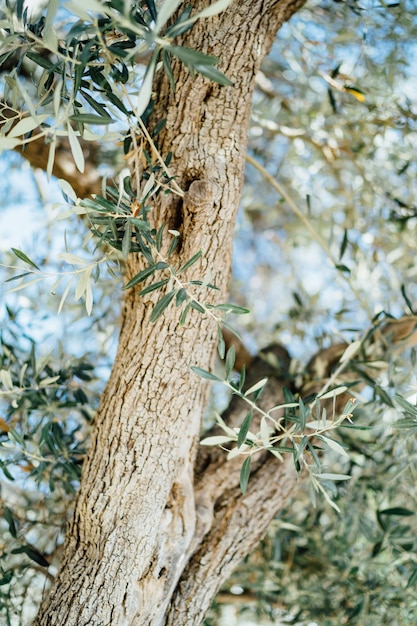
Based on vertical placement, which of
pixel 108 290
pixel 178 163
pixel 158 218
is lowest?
pixel 108 290

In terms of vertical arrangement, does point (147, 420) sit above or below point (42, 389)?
above

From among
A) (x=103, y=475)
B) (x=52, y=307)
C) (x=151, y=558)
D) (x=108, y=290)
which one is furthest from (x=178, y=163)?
(x=52, y=307)

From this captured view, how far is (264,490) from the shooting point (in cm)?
155

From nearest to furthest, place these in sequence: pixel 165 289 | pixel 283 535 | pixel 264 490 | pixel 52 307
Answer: pixel 165 289, pixel 264 490, pixel 283 535, pixel 52 307

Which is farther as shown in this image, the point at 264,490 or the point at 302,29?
the point at 302,29

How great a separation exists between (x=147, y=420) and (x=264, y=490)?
0.51m

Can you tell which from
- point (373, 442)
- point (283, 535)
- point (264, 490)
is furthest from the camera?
point (283, 535)

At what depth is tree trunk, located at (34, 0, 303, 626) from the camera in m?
1.18

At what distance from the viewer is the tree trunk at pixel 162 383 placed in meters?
1.18

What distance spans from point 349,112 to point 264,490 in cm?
158

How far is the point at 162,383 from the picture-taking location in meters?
1.20

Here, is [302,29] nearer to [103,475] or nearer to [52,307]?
[52,307]

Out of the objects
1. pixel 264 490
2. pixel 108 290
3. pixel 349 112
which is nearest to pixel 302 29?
pixel 349 112

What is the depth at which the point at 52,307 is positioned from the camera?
2.24 metres
